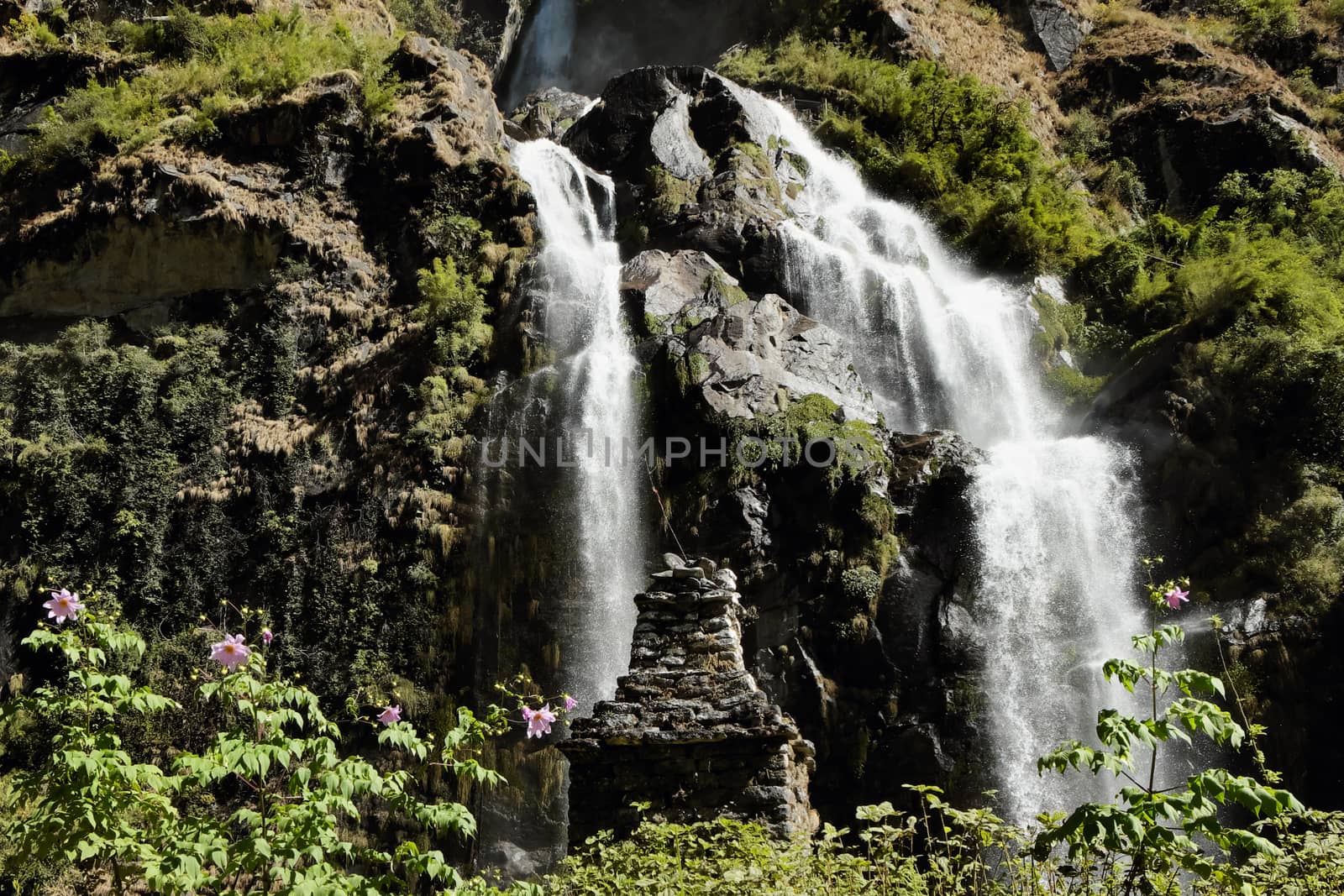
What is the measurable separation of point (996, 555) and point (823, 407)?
316cm

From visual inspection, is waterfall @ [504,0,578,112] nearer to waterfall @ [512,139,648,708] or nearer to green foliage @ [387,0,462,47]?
green foliage @ [387,0,462,47]

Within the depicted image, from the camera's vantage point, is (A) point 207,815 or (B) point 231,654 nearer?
(A) point 207,815

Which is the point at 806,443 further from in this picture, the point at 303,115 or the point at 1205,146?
the point at 1205,146

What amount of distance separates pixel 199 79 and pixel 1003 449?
54.8ft

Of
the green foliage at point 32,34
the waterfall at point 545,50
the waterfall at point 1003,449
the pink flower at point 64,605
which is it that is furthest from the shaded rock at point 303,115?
the pink flower at point 64,605

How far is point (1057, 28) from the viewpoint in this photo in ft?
84.2

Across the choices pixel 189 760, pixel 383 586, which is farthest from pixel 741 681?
pixel 383 586

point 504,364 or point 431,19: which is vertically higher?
point 431,19

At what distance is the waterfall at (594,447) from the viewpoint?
1246cm

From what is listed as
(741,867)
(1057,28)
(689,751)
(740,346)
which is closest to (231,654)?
(741,867)

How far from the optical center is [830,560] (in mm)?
12336

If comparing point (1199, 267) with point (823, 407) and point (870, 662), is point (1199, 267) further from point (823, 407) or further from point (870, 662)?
point (870, 662)

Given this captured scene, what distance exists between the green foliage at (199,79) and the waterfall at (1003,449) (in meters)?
9.39

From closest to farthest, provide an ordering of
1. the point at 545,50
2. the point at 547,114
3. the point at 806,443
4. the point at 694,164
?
the point at 806,443 → the point at 694,164 → the point at 547,114 → the point at 545,50
